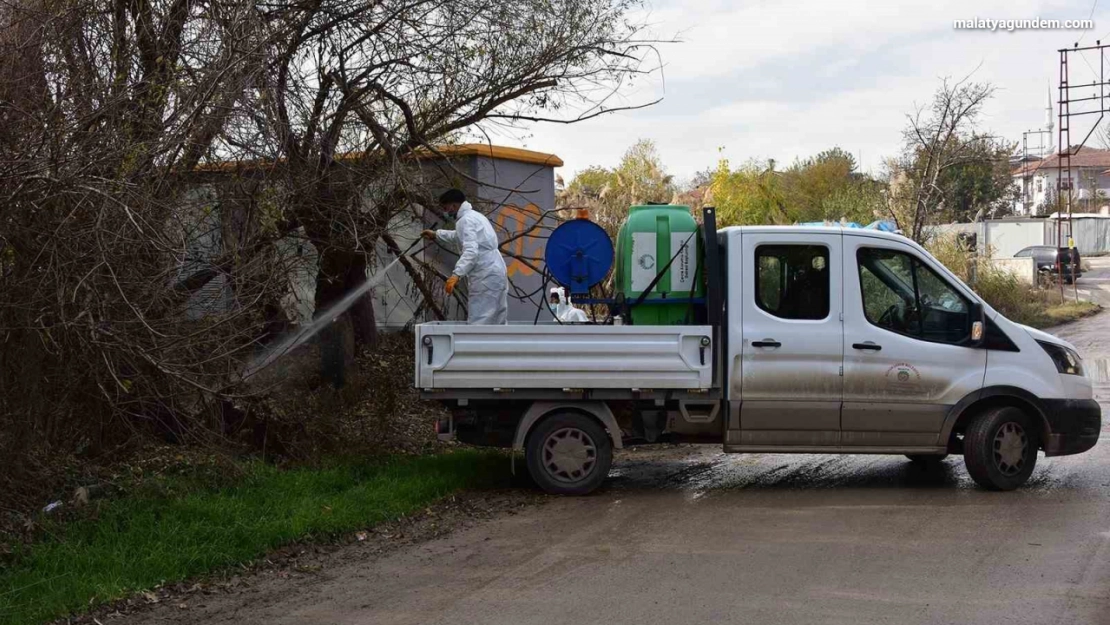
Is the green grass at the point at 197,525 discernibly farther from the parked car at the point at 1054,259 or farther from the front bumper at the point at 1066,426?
the parked car at the point at 1054,259

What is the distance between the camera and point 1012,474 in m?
9.14

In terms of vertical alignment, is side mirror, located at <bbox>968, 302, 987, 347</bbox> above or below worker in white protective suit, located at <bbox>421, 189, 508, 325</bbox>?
below

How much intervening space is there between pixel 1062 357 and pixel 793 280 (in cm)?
235

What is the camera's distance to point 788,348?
29.6ft

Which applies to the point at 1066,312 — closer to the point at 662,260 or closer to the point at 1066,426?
the point at 1066,426

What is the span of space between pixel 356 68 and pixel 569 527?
517cm

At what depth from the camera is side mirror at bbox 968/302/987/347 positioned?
910 centimetres

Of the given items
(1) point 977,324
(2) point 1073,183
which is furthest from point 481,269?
(2) point 1073,183

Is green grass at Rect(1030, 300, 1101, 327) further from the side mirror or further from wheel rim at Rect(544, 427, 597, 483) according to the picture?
wheel rim at Rect(544, 427, 597, 483)

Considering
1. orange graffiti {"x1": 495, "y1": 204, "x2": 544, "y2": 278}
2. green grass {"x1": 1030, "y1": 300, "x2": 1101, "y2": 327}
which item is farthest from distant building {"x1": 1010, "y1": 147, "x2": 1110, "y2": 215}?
orange graffiti {"x1": 495, "y1": 204, "x2": 544, "y2": 278}

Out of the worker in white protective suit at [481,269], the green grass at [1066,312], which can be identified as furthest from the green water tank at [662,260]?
the green grass at [1066,312]

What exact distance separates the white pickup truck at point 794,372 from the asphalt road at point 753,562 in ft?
1.58

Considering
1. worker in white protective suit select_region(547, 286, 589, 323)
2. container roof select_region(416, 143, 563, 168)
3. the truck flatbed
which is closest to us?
the truck flatbed

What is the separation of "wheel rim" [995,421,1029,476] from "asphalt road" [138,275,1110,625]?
9.3 inches
